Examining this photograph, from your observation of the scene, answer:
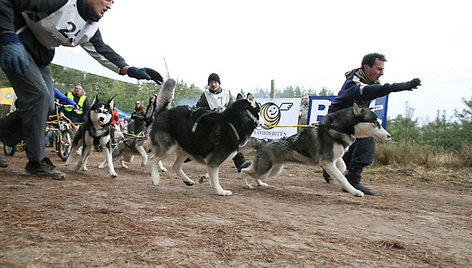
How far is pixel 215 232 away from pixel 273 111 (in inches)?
306

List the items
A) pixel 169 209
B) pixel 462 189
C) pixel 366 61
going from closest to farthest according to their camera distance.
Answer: pixel 169 209 < pixel 366 61 < pixel 462 189

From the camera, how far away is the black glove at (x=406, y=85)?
3463 mm

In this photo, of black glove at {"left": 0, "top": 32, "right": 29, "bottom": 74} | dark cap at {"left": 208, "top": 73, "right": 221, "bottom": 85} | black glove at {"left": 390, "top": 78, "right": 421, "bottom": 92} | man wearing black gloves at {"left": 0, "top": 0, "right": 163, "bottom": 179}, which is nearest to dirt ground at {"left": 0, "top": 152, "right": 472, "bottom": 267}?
man wearing black gloves at {"left": 0, "top": 0, "right": 163, "bottom": 179}

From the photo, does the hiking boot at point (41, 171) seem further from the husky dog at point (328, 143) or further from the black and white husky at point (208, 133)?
the husky dog at point (328, 143)

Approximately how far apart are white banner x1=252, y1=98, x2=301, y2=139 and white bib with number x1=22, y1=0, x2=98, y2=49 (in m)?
6.13

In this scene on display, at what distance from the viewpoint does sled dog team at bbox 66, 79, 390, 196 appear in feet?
11.8

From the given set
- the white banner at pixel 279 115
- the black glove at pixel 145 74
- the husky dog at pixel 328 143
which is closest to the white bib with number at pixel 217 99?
the husky dog at pixel 328 143

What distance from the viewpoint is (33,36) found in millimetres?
3156

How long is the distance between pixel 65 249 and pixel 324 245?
1353 mm

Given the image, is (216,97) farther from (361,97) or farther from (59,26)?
(59,26)

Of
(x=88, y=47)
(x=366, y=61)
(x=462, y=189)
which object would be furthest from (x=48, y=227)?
(x=462, y=189)

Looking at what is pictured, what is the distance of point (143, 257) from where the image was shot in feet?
4.29

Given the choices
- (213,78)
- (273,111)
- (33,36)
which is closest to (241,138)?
(213,78)

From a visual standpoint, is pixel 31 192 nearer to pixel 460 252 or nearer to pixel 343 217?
pixel 343 217
